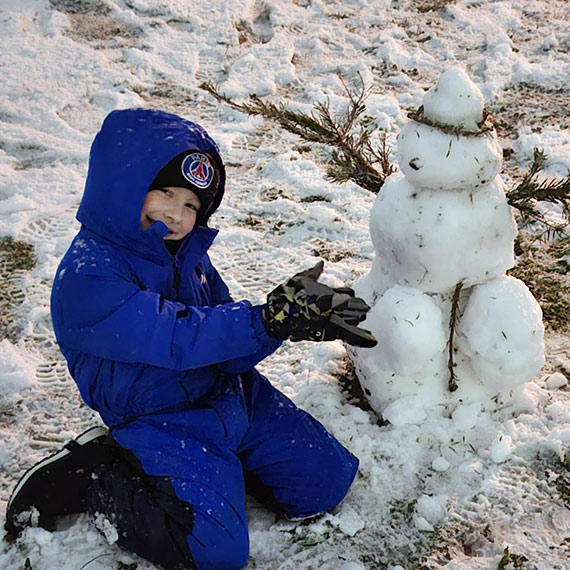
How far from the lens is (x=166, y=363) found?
1.88 metres

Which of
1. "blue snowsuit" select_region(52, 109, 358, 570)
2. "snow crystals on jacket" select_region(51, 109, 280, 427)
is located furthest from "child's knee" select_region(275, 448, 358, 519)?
"snow crystals on jacket" select_region(51, 109, 280, 427)

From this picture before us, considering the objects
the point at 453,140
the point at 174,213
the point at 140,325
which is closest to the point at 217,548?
the point at 140,325

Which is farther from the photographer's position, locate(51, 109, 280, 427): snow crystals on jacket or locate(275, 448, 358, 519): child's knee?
locate(275, 448, 358, 519): child's knee

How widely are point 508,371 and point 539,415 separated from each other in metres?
0.30

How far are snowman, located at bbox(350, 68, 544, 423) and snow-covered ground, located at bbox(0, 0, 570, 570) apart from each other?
118mm

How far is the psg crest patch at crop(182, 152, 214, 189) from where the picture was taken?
6.51 ft

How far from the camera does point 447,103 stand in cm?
194

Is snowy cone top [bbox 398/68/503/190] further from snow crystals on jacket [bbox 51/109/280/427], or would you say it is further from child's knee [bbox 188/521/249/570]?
child's knee [bbox 188/521/249/570]

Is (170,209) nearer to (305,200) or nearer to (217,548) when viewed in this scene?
(217,548)

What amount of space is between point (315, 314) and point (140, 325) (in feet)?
1.39

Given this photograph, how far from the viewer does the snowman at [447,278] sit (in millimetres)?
1959

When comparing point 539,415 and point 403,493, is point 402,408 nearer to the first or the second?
point 403,493

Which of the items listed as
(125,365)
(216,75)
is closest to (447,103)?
(125,365)

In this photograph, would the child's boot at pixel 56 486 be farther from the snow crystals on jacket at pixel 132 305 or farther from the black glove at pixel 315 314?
the black glove at pixel 315 314
